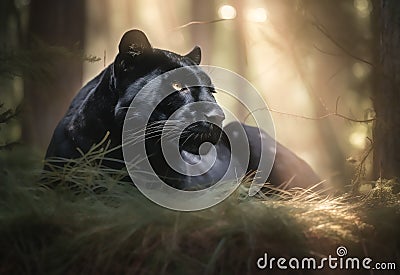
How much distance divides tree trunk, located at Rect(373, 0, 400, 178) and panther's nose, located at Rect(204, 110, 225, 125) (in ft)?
2.62

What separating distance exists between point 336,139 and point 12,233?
5795 millimetres

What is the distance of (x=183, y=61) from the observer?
335 centimetres

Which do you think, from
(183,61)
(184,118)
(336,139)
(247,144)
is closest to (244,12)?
(247,144)

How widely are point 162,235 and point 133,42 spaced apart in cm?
131

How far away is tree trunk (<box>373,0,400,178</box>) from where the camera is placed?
10.2ft

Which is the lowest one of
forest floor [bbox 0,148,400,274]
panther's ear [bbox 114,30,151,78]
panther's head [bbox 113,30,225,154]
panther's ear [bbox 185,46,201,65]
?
forest floor [bbox 0,148,400,274]

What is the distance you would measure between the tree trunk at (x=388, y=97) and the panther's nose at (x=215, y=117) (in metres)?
0.80

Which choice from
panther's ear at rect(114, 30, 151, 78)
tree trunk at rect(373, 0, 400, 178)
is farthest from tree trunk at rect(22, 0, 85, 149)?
tree trunk at rect(373, 0, 400, 178)

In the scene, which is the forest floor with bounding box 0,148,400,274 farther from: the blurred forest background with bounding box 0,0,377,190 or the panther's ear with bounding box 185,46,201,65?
the panther's ear with bounding box 185,46,201,65

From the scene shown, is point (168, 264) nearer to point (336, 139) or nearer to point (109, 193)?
point (109, 193)

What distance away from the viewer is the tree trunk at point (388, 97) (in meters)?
3.11

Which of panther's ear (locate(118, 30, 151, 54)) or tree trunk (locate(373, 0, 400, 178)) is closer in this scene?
tree trunk (locate(373, 0, 400, 178))

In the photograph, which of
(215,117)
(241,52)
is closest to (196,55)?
(215,117)

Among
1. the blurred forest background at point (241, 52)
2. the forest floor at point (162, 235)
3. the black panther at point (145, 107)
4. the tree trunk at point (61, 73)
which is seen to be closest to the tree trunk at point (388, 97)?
the blurred forest background at point (241, 52)
